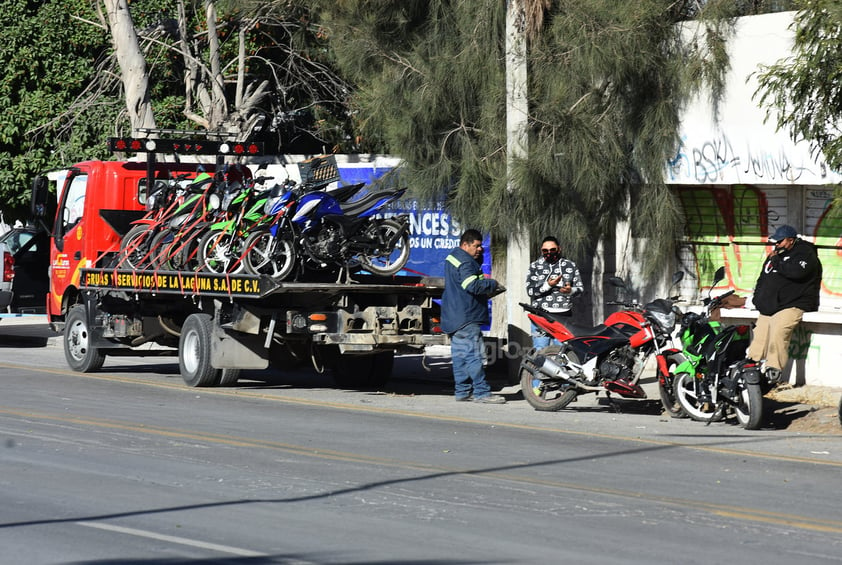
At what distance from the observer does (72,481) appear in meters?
9.30

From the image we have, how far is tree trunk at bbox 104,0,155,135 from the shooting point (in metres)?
22.5

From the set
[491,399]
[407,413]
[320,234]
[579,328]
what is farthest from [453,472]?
[320,234]

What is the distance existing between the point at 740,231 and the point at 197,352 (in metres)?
6.55

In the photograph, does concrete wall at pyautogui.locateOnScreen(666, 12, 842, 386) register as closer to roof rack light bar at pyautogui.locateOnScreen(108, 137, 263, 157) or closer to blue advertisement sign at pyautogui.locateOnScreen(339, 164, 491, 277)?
blue advertisement sign at pyautogui.locateOnScreen(339, 164, 491, 277)

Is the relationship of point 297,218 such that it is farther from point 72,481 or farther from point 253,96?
point 253,96

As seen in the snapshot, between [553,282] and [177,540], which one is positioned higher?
[553,282]

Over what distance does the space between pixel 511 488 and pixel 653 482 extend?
1.07 metres

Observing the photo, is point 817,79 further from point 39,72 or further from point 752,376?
point 39,72

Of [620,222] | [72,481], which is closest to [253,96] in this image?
[620,222]

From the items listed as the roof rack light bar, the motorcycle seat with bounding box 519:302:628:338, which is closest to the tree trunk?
the roof rack light bar

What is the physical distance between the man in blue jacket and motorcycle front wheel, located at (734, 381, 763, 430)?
2.90m

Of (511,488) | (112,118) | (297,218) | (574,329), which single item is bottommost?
(511,488)

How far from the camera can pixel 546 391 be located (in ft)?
46.1

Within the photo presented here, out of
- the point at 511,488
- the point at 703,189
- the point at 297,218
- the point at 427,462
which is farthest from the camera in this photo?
the point at 703,189
